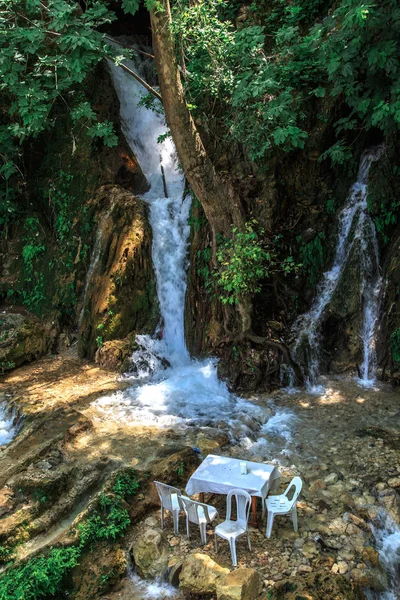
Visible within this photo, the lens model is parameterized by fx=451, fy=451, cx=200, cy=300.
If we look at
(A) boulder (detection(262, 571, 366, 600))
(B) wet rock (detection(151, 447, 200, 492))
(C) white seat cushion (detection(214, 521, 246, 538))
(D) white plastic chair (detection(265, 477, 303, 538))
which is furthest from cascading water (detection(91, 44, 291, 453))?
(A) boulder (detection(262, 571, 366, 600))

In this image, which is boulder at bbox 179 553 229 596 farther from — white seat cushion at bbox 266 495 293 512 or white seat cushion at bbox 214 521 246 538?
white seat cushion at bbox 266 495 293 512

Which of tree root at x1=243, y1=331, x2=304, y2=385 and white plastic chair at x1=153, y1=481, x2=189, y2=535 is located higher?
tree root at x1=243, y1=331, x2=304, y2=385

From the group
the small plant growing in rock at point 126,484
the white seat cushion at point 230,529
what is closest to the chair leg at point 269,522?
the white seat cushion at point 230,529

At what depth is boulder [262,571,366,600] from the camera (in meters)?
3.58

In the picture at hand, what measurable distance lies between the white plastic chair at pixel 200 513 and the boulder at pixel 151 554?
1.16 feet

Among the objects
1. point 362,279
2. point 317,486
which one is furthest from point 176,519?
point 362,279

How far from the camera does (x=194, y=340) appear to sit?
9250 mm

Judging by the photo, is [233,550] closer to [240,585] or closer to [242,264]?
[240,585]

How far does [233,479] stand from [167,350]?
5108 mm

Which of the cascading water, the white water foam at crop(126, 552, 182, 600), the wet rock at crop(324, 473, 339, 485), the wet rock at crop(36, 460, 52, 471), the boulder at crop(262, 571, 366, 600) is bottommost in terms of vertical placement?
the white water foam at crop(126, 552, 182, 600)

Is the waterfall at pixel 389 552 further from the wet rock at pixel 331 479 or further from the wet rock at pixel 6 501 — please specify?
the wet rock at pixel 6 501

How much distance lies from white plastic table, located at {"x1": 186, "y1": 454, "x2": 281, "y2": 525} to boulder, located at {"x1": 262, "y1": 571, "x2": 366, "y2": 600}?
83cm

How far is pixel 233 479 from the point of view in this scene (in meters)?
4.59

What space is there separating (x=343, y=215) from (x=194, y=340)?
12.6ft
